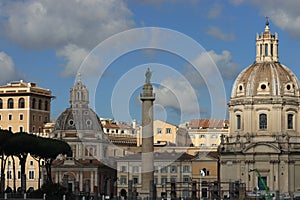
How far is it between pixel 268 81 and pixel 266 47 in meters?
6.24

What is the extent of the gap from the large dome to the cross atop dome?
1443 millimetres

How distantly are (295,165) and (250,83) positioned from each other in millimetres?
13031

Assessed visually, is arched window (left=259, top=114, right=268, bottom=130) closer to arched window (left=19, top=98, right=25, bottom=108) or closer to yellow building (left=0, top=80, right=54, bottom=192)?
yellow building (left=0, top=80, right=54, bottom=192)

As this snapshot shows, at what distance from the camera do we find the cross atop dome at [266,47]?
131000 millimetres

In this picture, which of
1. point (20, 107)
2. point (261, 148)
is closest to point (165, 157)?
point (261, 148)

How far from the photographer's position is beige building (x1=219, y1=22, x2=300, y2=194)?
415ft

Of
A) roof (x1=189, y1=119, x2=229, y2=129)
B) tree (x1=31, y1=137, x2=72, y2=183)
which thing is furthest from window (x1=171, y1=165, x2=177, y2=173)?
roof (x1=189, y1=119, x2=229, y2=129)

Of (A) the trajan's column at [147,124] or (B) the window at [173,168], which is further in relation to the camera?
(B) the window at [173,168]

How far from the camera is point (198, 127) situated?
18162 cm

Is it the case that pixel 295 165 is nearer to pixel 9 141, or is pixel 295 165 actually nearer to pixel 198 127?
pixel 9 141

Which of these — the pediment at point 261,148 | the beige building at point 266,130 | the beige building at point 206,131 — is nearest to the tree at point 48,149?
the beige building at point 266,130

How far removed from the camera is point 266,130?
420 ft

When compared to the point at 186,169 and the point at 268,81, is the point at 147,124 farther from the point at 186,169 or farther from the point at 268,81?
the point at 186,169

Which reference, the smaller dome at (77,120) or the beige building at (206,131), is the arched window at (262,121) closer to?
the smaller dome at (77,120)
